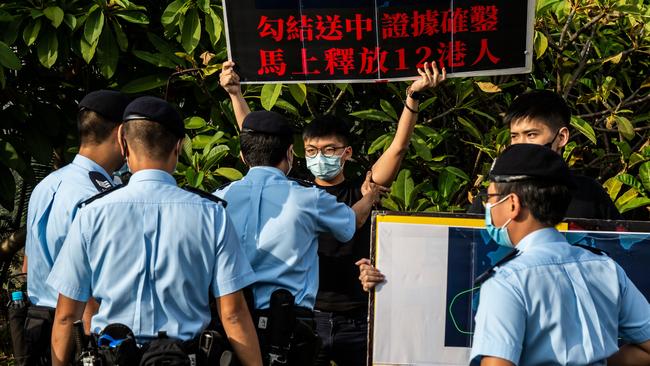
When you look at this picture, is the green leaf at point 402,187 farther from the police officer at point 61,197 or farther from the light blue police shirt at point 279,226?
the police officer at point 61,197

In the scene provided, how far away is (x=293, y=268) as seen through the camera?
11.7ft

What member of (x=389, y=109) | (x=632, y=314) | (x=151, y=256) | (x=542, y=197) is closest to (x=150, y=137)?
(x=151, y=256)

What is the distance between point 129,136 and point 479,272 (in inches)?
→ 55.4

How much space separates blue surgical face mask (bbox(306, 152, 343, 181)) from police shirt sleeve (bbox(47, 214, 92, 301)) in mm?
1464

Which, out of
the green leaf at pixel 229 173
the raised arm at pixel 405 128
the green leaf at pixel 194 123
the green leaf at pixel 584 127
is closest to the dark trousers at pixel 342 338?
the raised arm at pixel 405 128

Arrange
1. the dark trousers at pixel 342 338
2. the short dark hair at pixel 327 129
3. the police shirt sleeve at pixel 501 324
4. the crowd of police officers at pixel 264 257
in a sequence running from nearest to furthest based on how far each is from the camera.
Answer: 1. the police shirt sleeve at pixel 501 324
2. the crowd of police officers at pixel 264 257
3. the dark trousers at pixel 342 338
4. the short dark hair at pixel 327 129

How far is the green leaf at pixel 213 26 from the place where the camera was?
4.75 metres

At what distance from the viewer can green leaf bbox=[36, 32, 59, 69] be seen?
189 inches

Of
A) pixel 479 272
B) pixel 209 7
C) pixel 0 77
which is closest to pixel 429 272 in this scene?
pixel 479 272

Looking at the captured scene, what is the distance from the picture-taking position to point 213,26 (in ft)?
15.7

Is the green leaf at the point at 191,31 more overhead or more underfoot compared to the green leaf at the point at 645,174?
more overhead

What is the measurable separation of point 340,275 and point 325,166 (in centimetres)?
49

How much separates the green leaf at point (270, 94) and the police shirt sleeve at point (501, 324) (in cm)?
243

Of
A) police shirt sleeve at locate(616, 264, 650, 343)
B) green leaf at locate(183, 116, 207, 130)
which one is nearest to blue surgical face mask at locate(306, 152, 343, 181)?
green leaf at locate(183, 116, 207, 130)
